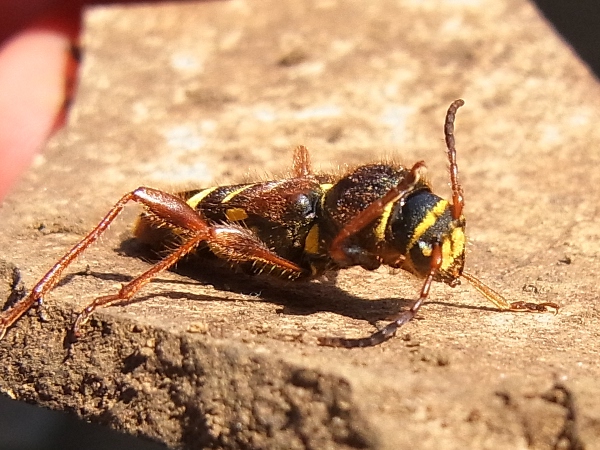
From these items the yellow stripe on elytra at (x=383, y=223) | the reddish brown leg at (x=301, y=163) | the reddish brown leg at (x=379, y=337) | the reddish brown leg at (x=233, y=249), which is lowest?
the reddish brown leg at (x=379, y=337)

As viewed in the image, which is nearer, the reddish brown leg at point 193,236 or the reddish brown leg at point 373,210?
the reddish brown leg at point 373,210

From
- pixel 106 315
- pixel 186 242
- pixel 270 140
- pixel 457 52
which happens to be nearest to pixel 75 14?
pixel 270 140

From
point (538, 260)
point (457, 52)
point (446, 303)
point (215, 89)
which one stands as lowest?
point (446, 303)

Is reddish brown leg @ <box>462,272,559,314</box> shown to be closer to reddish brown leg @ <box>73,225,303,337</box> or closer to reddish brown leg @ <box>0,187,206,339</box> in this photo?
reddish brown leg @ <box>73,225,303,337</box>

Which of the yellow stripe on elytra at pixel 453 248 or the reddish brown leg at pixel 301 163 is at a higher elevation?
the reddish brown leg at pixel 301 163

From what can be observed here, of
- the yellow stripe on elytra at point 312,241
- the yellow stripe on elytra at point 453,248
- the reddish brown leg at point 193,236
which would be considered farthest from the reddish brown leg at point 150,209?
A: the yellow stripe on elytra at point 453,248

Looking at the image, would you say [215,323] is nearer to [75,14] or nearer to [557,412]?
[557,412]

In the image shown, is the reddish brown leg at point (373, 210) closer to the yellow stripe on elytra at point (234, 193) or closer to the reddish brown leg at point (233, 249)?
the reddish brown leg at point (233, 249)

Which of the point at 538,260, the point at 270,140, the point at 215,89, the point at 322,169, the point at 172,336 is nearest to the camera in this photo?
the point at 172,336
